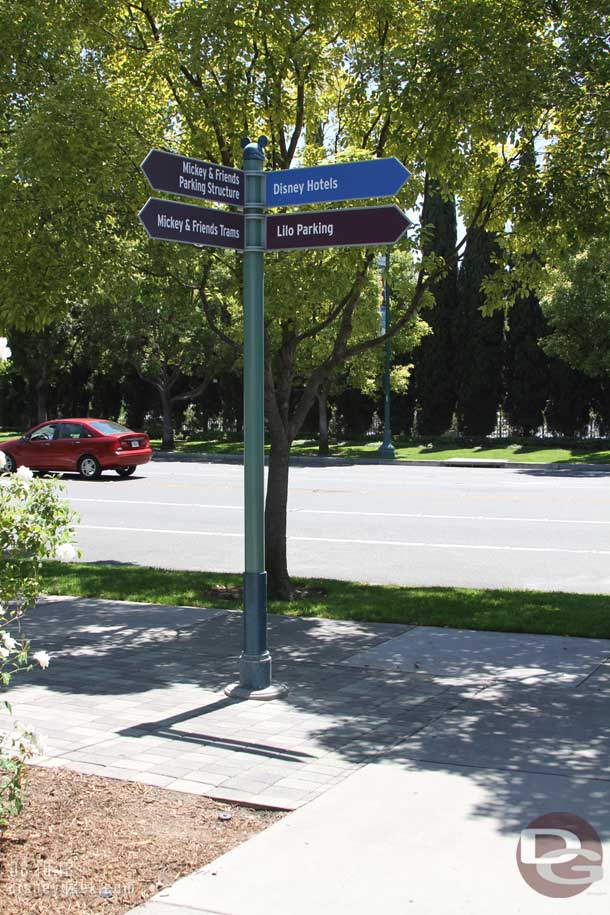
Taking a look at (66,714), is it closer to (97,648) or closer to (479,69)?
(97,648)

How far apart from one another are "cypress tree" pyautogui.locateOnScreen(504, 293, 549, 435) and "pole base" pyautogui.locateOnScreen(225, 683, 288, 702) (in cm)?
3247

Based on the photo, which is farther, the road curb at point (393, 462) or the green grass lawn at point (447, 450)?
the green grass lawn at point (447, 450)

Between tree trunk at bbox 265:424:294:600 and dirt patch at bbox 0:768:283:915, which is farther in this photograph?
tree trunk at bbox 265:424:294:600

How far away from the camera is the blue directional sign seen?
Result: 266 inches

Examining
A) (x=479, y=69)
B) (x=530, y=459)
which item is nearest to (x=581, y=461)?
(x=530, y=459)

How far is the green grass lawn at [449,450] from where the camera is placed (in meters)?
33.7

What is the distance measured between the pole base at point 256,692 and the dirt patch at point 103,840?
5.52 feet

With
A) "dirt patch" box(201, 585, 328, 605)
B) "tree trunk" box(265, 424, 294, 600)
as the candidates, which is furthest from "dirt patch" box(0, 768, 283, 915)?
"tree trunk" box(265, 424, 294, 600)

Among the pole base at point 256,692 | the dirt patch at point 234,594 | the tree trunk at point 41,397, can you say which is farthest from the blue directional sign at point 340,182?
the tree trunk at point 41,397

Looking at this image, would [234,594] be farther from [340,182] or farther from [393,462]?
[393,462]

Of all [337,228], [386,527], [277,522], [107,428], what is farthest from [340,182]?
[107,428]

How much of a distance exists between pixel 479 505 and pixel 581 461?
1428 centimetres

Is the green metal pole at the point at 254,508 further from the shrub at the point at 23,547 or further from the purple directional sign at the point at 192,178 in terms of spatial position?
A: the shrub at the point at 23,547

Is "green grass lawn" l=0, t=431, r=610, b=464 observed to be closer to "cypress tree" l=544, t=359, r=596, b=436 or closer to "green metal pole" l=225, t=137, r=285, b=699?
"cypress tree" l=544, t=359, r=596, b=436
